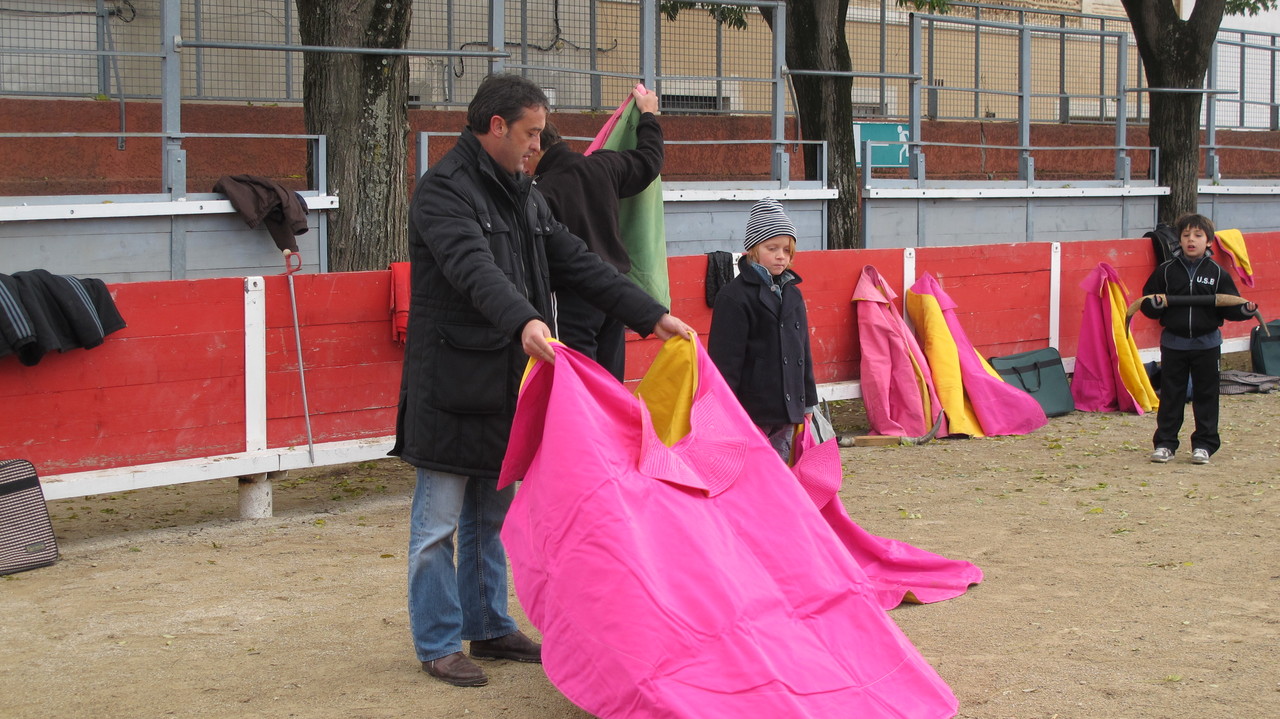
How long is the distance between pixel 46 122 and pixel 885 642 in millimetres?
10003

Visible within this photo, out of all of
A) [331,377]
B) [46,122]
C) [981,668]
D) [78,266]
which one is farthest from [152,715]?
[46,122]

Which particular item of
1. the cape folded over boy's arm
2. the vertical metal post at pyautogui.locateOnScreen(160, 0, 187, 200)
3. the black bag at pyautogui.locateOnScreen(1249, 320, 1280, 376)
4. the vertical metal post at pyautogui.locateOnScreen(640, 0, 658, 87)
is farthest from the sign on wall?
the vertical metal post at pyautogui.locateOnScreen(160, 0, 187, 200)

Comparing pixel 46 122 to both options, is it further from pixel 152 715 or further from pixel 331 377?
pixel 152 715

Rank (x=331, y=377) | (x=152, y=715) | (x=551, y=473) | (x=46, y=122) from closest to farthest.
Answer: (x=551, y=473) < (x=152, y=715) < (x=331, y=377) < (x=46, y=122)

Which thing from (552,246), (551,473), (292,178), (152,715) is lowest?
(152,715)

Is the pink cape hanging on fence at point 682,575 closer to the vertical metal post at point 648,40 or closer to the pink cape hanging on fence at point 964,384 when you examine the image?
the pink cape hanging on fence at point 964,384

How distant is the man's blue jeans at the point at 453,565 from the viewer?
3.91 meters

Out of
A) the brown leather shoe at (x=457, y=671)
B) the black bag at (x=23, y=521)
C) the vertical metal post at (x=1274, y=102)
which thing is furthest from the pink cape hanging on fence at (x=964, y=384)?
the vertical metal post at (x=1274, y=102)

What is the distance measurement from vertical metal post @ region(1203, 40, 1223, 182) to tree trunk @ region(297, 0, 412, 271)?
12.7m

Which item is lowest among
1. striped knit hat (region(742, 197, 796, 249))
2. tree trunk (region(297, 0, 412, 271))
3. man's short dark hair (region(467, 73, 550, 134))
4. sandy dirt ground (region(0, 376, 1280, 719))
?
sandy dirt ground (region(0, 376, 1280, 719))

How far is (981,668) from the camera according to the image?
4156mm

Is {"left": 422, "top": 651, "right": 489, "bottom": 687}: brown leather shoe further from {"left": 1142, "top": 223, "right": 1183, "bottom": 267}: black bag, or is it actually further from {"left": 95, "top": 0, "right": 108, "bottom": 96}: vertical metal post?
{"left": 95, "top": 0, "right": 108, "bottom": 96}: vertical metal post

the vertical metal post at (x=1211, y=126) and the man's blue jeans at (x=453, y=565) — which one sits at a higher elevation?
the vertical metal post at (x=1211, y=126)

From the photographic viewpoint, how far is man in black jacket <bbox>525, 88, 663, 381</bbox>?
5121 mm
